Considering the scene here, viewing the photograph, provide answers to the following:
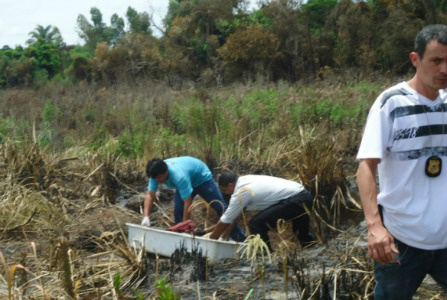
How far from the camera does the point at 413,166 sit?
318 centimetres

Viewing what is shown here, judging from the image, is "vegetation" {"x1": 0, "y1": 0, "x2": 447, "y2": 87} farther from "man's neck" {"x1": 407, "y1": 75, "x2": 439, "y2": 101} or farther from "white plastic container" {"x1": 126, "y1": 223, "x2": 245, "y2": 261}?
"man's neck" {"x1": 407, "y1": 75, "x2": 439, "y2": 101}

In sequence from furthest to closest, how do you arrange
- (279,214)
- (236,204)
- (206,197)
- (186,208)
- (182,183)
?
(206,197)
(182,183)
(186,208)
(279,214)
(236,204)

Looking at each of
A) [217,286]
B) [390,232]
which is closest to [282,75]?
[217,286]

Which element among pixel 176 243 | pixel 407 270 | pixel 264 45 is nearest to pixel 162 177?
pixel 176 243

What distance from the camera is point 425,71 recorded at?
10.5 ft

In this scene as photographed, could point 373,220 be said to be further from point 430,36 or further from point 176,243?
point 176,243

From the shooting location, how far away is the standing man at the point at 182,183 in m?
8.60

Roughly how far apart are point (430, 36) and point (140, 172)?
331 inches

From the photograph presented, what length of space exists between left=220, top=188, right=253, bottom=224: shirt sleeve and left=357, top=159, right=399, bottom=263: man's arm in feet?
13.8

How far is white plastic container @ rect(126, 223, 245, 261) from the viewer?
21.8 ft

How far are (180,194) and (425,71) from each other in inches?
227

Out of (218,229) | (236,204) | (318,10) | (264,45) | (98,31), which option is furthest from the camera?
(98,31)

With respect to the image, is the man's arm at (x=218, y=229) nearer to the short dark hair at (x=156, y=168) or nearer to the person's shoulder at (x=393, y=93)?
the short dark hair at (x=156, y=168)

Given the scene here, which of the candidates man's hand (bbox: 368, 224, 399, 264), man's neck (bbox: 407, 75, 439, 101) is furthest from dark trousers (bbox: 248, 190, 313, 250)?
Result: man's hand (bbox: 368, 224, 399, 264)
